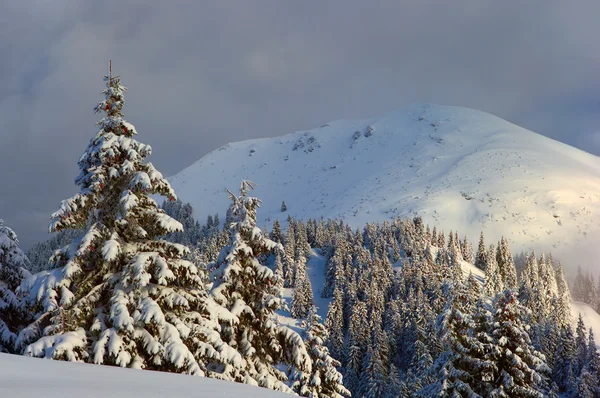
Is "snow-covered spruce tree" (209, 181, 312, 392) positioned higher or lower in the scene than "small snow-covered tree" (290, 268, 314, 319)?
lower

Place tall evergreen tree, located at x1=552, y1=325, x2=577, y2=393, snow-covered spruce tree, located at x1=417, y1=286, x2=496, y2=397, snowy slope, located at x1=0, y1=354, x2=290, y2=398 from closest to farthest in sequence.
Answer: snowy slope, located at x1=0, y1=354, x2=290, y2=398 → snow-covered spruce tree, located at x1=417, y1=286, x2=496, y2=397 → tall evergreen tree, located at x1=552, y1=325, x2=577, y2=393

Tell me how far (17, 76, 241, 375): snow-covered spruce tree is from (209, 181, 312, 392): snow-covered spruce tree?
77.9 inches

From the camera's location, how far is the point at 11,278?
18.9 m

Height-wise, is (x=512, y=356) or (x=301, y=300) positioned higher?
(x=301, y=300)

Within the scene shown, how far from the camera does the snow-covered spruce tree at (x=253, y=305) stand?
1639 centimetres

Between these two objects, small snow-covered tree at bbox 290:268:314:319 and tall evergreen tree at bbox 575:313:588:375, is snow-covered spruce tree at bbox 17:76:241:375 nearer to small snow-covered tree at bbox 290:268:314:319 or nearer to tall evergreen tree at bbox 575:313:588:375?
tall evergreen tree at bbox 575:313:588:375

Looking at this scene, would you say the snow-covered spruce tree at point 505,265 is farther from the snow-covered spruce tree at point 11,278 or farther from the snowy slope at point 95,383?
the snowy slope at point 95,383

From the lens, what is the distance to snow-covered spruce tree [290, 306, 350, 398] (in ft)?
71.2

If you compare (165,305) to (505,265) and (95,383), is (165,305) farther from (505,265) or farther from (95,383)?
(505,265)

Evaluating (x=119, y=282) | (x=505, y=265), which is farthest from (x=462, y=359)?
(x=505, y=265)

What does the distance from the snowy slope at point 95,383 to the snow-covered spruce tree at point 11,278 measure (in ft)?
33.7

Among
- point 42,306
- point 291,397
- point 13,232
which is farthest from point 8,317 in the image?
point 291,397

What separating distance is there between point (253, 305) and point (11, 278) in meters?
10.4

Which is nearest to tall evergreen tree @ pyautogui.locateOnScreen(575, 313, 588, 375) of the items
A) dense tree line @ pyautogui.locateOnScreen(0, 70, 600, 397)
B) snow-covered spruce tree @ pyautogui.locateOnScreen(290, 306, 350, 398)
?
dense tree line @ pyautogui.locateOnScreen(0, 70, 600, 397)
